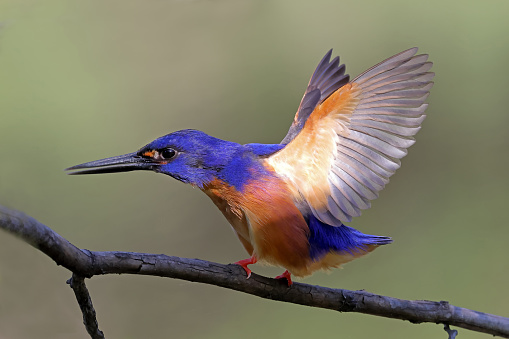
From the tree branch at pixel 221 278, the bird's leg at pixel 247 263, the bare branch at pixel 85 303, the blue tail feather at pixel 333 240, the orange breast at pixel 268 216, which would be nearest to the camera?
the tree branch at pixel 221 278

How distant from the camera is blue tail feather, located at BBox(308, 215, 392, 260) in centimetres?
297

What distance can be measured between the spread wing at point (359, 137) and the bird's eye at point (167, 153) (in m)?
0.52

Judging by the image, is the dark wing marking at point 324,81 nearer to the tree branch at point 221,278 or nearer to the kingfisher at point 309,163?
the kingfisher at point 309,163

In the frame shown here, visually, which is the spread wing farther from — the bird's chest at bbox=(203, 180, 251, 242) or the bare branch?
the bare branch

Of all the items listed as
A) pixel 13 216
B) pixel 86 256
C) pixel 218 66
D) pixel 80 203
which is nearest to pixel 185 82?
pixel 218 66

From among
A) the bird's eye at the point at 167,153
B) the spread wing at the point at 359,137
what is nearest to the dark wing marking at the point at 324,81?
the spread wing at the point at 359,137

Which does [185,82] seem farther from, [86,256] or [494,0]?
[86,256]

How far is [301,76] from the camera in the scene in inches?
240

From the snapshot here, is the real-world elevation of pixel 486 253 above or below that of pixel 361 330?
above

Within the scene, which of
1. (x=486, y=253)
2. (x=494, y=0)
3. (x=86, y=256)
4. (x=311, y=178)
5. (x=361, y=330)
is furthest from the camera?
(x=494, y=0)

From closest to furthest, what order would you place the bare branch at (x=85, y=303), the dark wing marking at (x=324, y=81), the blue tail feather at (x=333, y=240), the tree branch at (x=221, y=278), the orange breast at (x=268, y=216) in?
the tree branch at (x=221, y=278) → the bare branch at (x=85, y=303) → the orange breast at (x=268, y=216) → the blue tail feather at (x=333, y=240) → the dark wing marking at (x=324, y=81)

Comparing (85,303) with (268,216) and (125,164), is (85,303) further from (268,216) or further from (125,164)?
(268,216)

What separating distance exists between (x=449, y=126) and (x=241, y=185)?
3.66 meters

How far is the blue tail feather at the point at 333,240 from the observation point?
297 cm
